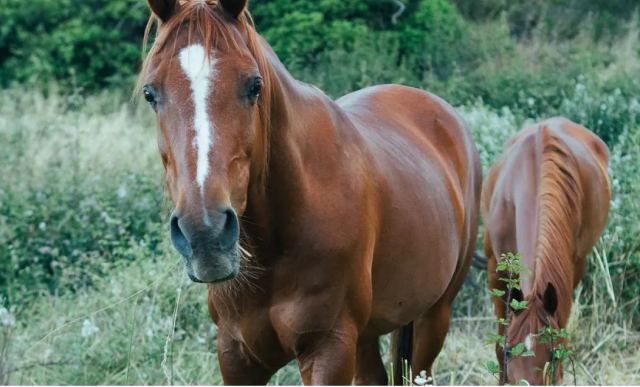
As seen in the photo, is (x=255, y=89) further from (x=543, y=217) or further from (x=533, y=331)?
(x=543, y=217)

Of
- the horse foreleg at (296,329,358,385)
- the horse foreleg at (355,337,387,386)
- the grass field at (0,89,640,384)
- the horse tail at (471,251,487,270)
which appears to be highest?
the horse foreleg at (296,329,358,385)

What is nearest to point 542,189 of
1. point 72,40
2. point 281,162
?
point 281,162

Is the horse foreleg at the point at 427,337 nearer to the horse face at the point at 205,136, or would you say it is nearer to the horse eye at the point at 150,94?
the horse face at the point at 205,136

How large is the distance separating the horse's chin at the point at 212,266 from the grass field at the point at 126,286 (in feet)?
5.48

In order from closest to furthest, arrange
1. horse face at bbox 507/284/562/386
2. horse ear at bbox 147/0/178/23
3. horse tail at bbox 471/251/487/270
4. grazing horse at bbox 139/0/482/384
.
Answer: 1. grazing horse at bbox 139/0/482/384
2. horse ear at bbox 147/0/178/23
3. horse face at bbox 507/284/562/386
4. horse tail at bbox 471/251/487/270

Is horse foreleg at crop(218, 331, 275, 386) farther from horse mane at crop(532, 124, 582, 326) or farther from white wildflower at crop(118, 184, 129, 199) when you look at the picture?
white wildflower at crop(118, 184, 129, 199)

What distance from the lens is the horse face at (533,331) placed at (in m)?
4.18

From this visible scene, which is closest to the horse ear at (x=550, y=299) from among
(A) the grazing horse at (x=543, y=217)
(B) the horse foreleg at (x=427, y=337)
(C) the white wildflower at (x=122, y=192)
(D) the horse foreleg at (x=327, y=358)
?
(A) the grazing horse at (x=543, y=217)

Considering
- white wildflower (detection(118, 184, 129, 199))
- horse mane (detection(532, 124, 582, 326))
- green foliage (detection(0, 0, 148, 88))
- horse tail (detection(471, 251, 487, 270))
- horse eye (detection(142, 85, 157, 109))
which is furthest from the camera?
green foliage (detection(0, 0, 148, 88))

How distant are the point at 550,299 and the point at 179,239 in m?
2.11

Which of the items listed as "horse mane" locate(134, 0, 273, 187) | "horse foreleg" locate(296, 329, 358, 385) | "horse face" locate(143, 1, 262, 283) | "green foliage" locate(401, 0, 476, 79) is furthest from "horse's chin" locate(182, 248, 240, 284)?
"green foliage" locate(401, 0, 476, 79)

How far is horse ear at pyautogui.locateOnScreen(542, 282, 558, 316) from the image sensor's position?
4262 mm

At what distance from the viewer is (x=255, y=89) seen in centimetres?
282

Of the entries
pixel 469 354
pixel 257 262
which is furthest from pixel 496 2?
pixel 257 262
